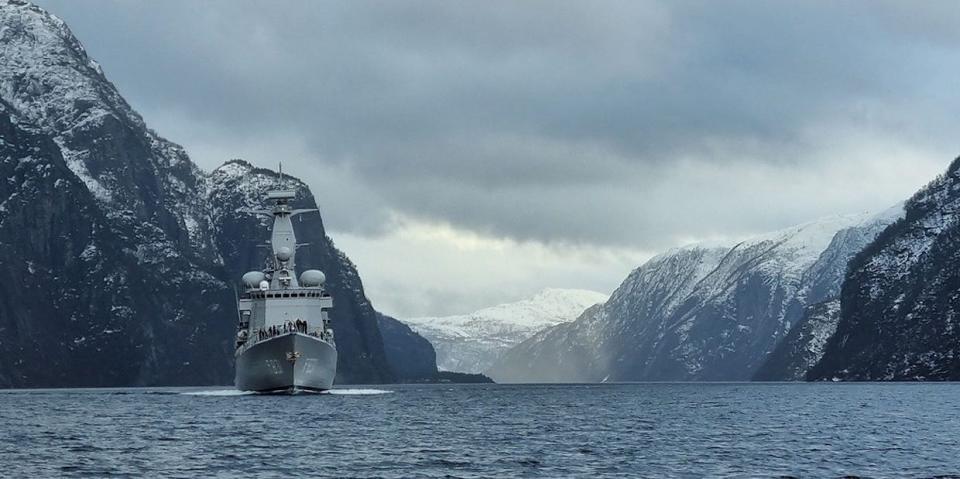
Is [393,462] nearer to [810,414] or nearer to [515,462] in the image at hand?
[515,462]

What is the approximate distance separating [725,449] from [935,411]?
242 ft

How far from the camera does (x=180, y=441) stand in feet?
358

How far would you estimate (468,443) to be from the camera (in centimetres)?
11081

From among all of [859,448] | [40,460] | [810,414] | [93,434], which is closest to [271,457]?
[40,460]

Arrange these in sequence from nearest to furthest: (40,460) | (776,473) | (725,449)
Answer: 1. (776,473)
2. (40,460)
3. (725,449)

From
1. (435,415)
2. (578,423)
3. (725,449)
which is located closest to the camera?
(725,449)

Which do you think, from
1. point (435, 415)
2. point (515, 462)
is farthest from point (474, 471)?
point (435, 415)

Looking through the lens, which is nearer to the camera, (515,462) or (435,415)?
(515,462)

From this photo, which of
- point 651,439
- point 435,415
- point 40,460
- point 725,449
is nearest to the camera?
point 40,460

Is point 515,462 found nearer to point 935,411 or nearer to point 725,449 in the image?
point 725,449

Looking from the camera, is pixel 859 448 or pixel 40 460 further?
pixel 859 448

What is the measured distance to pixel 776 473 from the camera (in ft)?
281

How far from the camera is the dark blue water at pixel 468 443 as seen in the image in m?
88.1

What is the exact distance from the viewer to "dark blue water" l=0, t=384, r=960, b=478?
289 feet
